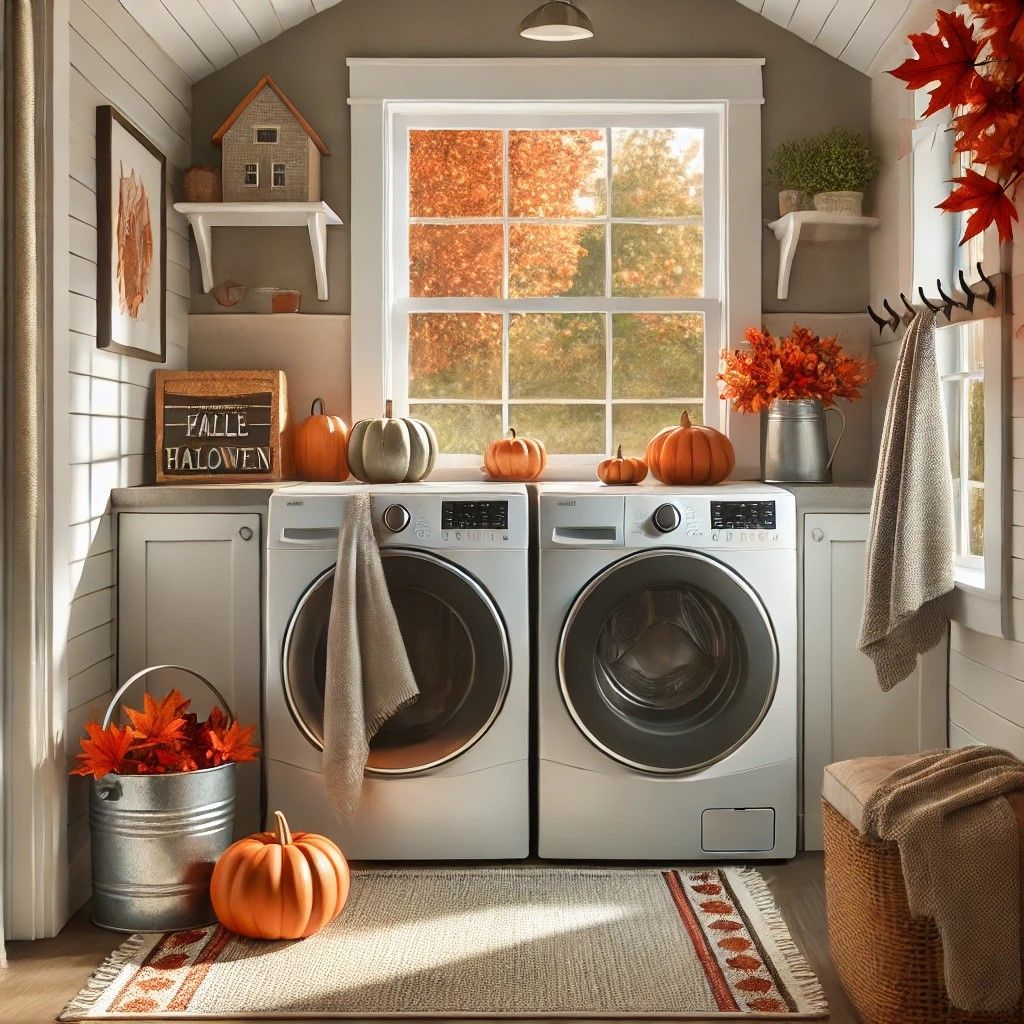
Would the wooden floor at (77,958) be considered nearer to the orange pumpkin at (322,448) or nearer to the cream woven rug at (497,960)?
the cream woven rug at (497,960)

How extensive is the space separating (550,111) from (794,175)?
77 cm

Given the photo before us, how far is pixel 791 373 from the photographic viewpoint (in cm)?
333

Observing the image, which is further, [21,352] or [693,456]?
[693,456]

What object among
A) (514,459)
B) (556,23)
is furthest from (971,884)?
(556,23)

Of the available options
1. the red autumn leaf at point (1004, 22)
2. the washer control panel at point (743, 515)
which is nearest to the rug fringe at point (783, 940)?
the washer control panel at point (743, 515)

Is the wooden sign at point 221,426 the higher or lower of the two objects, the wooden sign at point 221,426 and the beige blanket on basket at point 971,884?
the higher

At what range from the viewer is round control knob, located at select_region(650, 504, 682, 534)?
2980mm

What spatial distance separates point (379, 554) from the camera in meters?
2.96

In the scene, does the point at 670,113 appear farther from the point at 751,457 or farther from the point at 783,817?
the point at 783,817

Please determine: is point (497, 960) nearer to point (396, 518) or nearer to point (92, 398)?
point (396, 518)

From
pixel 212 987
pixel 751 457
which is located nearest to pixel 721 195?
pixel 751 457

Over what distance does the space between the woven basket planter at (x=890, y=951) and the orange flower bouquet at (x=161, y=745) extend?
1388 millimetres

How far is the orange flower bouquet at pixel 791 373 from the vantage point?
3.32m

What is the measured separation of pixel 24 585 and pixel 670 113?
236cm
